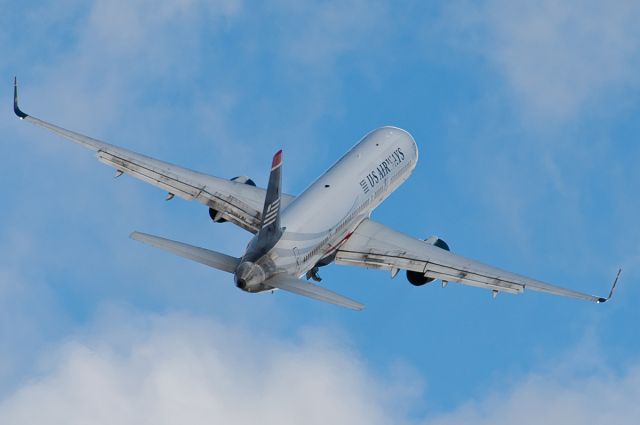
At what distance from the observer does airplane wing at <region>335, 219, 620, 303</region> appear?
86.9m

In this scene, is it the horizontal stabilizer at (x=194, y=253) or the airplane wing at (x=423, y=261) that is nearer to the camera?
the horizontal stabilizer at (x=194, y=253)

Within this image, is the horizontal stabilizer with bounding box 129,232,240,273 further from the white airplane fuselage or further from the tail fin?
the tail fin

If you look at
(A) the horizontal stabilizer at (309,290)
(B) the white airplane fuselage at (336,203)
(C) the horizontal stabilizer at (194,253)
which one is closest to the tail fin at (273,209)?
(B) the white airplane fuselage at (336,203)

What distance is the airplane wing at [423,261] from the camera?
285 feet

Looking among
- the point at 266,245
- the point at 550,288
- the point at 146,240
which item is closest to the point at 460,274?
the point at 550,288

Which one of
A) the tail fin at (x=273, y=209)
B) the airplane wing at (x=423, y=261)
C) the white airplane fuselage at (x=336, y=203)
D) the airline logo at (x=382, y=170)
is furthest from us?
the airline logo at (x=382, y=170)

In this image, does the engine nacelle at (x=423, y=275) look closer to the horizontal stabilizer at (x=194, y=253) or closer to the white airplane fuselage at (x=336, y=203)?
the white airplane fuselage at (x=336, y=203)

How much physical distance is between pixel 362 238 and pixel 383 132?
10943 mm

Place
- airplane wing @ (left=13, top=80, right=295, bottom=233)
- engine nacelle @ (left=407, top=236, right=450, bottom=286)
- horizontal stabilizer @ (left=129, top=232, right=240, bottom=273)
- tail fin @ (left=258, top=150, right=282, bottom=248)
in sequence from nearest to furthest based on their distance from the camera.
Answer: tail fin @ (left=258, top=150, right=282, bottom=248), horizontal stabilizer @ (left=129, top=232, right=240, bottom=273), engine nacelle @ (left=407, top=236, right=450, bottom=286), airplane wing @ (left=13, top=80, right=295, bottom=233)

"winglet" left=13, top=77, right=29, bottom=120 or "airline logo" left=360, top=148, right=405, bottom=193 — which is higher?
"airline logo" left=360, top=148, right=405, bottom=193

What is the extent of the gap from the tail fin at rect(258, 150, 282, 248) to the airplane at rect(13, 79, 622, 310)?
0.24 ft

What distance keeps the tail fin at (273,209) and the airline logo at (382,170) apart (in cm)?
1283

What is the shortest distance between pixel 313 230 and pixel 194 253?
8120 millimetres

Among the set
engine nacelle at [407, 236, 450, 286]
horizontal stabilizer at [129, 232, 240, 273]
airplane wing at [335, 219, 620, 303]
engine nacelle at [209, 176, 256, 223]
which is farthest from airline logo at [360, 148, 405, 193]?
horizontal stabilizer at [129, 232, 240, 273]
